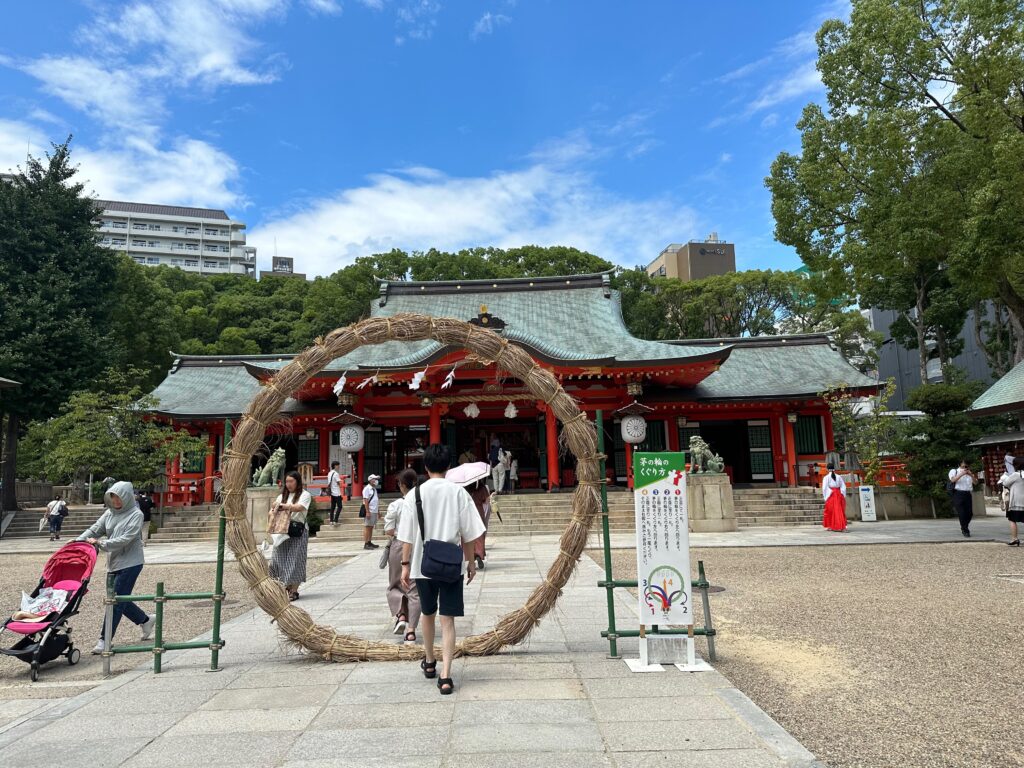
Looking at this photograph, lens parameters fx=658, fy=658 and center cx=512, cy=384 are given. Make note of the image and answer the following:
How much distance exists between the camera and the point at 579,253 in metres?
36.6

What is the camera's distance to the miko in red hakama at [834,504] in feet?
49.3

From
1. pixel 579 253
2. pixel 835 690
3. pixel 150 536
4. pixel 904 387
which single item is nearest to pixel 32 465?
pixel 150 536

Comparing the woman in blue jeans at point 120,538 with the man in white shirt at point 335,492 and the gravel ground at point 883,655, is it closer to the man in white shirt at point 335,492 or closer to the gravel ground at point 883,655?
the gravel ground at point 883,655

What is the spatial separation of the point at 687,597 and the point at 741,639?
1.38 m

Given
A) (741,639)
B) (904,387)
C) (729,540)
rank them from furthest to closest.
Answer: (904,387) → (729,540) → (741,639)

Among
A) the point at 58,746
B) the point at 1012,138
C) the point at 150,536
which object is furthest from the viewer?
the point at 150,536

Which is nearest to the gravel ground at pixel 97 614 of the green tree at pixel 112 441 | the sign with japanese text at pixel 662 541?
the sign with japanese text at pixel 662 541

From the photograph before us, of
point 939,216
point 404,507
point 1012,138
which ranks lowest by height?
point 404,507

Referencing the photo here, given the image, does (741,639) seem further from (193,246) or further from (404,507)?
(193,246)

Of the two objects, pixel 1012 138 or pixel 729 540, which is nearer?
pixel 1012 138

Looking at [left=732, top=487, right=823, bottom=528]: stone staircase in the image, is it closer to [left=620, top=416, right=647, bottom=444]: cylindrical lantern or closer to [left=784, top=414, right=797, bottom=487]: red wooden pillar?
[left=784, top=414, right=797, bottom=487]: red wooden pillar

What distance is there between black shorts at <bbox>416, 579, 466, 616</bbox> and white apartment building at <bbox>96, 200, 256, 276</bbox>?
83341mm

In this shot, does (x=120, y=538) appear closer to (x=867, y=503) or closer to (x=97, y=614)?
(x=97, y=614)

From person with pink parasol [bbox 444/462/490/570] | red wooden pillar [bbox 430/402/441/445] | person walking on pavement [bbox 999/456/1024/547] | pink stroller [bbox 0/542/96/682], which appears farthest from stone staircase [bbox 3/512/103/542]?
person walking on pavement [bbox 999/456/1024/547]
